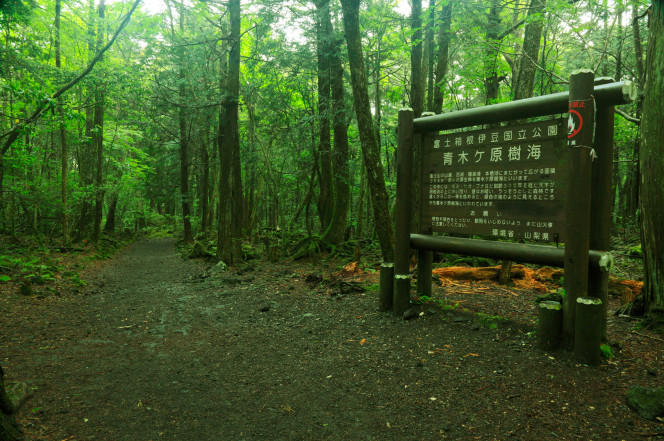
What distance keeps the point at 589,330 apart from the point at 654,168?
207cm

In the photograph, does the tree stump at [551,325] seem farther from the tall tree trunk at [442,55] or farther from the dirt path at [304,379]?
the tall tree trunk at [442,55]

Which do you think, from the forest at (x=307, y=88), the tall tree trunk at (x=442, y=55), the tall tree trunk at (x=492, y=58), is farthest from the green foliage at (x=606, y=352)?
the tall tree trunk at (x=492, y=58)

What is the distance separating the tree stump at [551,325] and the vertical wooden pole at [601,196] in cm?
38

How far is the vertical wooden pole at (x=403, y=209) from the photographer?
569cm

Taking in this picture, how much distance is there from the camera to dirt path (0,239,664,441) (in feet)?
9.96

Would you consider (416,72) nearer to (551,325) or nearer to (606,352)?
(551,325)

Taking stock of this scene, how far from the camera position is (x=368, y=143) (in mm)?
7285

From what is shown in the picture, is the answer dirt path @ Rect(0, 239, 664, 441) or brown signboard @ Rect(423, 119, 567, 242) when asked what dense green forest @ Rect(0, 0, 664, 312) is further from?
dirt path @ Rect(0, 239, 664, 441)

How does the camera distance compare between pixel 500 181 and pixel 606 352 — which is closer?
pixel 606 352

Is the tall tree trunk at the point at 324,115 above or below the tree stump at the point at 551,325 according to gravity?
above

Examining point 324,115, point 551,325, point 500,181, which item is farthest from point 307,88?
point 551,325

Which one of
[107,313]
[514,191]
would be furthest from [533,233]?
[107,313]

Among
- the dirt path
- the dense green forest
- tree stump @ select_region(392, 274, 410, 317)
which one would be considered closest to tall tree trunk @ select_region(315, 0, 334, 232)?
the dense green forest

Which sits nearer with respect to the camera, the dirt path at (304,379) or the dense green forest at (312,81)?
the dirt path at (304,379)
